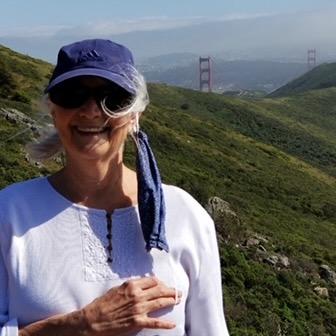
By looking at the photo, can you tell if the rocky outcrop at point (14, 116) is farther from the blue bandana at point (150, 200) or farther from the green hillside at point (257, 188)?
the blue bandana at point (150, 200)

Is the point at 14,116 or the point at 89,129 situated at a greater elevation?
the point at 89,129

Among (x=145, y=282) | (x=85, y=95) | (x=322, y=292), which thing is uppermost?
(x=85, y=95)

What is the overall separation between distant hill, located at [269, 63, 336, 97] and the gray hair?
149m

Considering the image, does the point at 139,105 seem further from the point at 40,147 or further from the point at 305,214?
the point at 305,214

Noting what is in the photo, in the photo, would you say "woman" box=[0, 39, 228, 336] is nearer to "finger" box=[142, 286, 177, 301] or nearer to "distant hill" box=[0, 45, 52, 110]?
"finger" box=[142, 286, 177, 301]

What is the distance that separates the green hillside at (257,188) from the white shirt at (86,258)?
3079mm

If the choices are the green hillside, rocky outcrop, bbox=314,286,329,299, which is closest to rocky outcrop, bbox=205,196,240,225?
the green hillside

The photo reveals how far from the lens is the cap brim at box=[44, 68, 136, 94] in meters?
2.03

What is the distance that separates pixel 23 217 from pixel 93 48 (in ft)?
1.80

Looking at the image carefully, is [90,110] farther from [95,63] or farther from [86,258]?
[86,258]

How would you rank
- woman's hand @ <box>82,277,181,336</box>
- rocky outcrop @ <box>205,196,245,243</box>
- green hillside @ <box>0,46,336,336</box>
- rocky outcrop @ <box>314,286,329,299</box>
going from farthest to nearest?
rocky outcrop @ <box>205,196,245,243</box> → rocky outcrop @ <box>314,286,329,299</box> → green hillside @ <box>0,46,336,336</box> → woman's hand @ <box>82,277,181,336</box>

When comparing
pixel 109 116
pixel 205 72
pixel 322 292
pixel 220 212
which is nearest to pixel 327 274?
pixel 322 292

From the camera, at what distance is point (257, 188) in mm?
36812

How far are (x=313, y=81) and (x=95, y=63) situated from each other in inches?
6371
